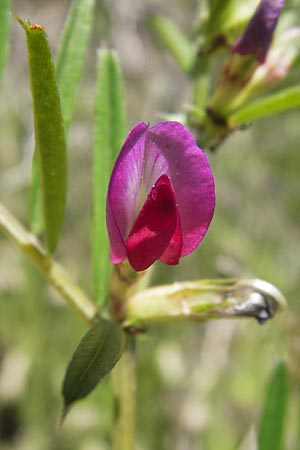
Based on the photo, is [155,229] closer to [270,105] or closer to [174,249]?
[174,249]

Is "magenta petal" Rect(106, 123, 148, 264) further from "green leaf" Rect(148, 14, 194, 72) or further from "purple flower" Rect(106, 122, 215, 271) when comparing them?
"green leaf" Rect(148, 14, 194, 72)

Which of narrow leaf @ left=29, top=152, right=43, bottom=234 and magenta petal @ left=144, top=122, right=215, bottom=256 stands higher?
magenta petal @ left=144, top=122, right=215, bottom=256

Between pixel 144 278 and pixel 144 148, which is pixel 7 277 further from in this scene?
pixel 144 148

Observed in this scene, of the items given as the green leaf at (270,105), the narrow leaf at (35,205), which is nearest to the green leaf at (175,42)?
the green leaf at (270,105)

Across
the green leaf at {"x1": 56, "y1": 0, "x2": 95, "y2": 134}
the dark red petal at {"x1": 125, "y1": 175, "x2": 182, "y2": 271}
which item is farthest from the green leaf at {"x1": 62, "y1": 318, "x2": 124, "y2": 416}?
the green leaf at {"x1": 56, "y1": 0, "x2": 95, "y2": 134}

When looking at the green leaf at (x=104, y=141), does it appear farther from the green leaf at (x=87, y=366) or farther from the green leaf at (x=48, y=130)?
the green leaf at (x=87, y=366)

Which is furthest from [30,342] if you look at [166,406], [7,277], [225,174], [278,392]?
[278,392]
